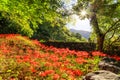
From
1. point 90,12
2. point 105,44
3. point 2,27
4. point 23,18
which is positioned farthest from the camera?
point 2,27

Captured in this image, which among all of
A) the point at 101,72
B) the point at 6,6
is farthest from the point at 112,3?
the point at 101,72

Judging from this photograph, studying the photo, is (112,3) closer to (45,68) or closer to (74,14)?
(74,14)

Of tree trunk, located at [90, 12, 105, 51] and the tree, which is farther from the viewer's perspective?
tree trunk, located at [90, 12, 105, 51]

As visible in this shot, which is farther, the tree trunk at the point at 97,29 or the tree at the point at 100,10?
the tree trunk at the point at 97,29

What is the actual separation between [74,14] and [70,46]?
5469 mm

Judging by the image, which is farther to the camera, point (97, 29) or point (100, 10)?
point (97, 29)

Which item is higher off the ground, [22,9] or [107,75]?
[22,9]

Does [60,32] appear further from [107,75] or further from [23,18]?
[107,75]

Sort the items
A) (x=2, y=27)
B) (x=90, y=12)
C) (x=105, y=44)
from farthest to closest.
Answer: (x=2, y=27), (x=105, y=44), (x=90, y=12)

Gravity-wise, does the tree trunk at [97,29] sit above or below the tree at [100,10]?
below

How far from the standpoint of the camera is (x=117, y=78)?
915cm

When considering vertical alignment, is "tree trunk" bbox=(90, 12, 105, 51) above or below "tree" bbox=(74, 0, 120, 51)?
below

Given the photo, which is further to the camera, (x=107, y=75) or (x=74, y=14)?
(x=74, y=14)

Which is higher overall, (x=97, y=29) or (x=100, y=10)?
(x=100, y=10)
